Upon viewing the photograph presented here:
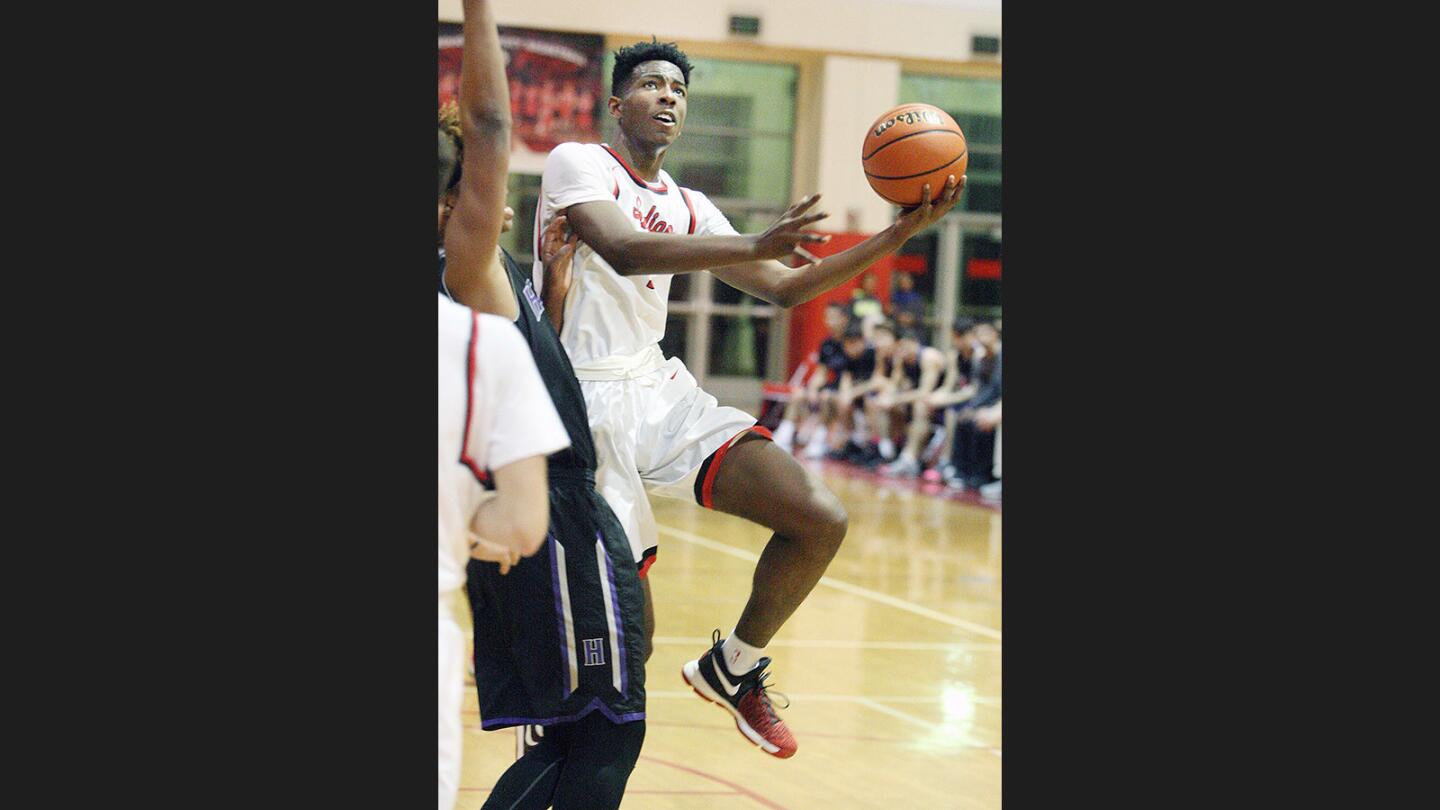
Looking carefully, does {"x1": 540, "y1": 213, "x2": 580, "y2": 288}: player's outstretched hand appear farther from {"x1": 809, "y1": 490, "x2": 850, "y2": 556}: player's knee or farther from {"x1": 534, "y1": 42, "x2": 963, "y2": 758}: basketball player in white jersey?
{"x1": 809, "y1": 490, "x2": 850, "y2": 556}: player's knee

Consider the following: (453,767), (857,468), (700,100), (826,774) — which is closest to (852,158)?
(700,100)

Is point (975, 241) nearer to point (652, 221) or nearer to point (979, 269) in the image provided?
point (979, 269)

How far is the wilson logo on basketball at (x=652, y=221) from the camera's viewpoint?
375 centimetres

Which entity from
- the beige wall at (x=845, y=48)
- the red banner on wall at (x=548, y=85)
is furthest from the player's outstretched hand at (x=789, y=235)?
the beige wall at (x=845, y=48)

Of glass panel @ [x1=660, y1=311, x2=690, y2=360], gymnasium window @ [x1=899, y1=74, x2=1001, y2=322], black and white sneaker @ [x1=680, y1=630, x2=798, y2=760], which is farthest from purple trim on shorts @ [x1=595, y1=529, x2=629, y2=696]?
gymnasium window @ [x1=899, y1=74, x2=1001, y2=322]

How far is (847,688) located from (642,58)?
10.4 ft

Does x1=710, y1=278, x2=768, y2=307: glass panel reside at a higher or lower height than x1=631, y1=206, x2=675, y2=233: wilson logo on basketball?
lower

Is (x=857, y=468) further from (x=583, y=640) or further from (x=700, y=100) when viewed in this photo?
(x=583, y=640)

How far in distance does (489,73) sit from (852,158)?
16191 mm

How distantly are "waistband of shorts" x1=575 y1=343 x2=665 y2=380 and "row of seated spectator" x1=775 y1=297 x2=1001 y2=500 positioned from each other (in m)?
9.63

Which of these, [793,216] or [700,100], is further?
[700,100]

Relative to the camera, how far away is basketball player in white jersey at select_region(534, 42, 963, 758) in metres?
3.66

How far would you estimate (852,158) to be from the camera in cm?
1848

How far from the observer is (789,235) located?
299cm
